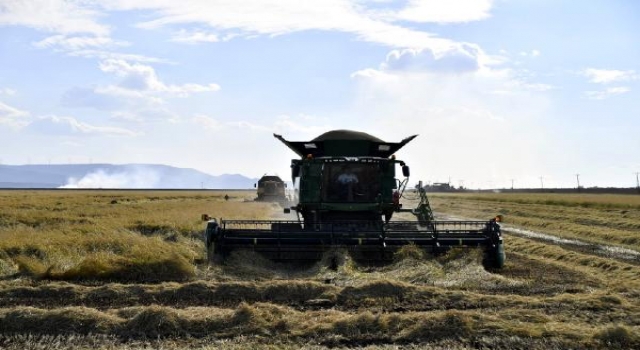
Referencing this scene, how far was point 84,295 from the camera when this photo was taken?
1097cm

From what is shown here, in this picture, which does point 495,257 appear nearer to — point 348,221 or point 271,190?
point 348,221

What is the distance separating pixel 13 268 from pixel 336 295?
25.1 ft

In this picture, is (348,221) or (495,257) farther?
(348,221)

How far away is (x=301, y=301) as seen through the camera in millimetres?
10758

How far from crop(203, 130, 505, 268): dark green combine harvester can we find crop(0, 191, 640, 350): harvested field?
1.70 ft

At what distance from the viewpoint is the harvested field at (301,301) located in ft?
27.0

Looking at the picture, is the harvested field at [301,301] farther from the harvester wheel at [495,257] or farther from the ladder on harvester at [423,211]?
the ladder on harvester at [423,211]

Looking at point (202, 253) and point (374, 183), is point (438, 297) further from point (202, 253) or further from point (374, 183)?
point (202, 253)

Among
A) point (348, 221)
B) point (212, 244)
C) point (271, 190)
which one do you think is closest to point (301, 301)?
point (212, 244)

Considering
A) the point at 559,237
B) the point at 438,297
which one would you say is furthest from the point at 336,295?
the point at 559,237

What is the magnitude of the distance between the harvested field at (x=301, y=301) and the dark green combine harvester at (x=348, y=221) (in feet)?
1.70

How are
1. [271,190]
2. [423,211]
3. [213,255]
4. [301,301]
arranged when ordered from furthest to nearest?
[271,190] < [423,211] < [213,255] < [301,301]

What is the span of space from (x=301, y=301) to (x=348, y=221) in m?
5.94

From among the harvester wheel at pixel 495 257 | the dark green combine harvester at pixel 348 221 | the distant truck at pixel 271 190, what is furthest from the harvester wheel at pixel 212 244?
the distant truck at pixel 271 190
